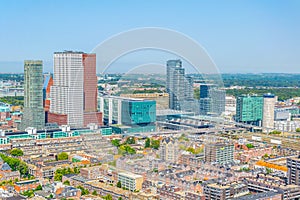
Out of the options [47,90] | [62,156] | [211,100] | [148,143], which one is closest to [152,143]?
[148,143]

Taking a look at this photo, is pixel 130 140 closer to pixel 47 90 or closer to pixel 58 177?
pixel 58 177

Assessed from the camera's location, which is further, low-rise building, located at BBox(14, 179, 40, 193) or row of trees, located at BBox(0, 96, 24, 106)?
row of trees, located at BBox(0, 96, 24, 106)

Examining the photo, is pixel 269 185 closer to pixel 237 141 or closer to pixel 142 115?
pixel 237 141

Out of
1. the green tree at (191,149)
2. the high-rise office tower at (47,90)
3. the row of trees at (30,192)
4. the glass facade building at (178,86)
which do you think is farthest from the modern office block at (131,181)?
the glass facade building at (178,86)

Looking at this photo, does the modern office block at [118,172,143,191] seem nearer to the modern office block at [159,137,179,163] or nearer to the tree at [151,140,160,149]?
the modern office block at [159,137,179,163]

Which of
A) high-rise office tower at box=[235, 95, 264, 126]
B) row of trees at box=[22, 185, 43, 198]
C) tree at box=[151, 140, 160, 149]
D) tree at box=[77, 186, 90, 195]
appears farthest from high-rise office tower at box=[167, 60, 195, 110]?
row of trees at box=[22, 185, 43, 198]
